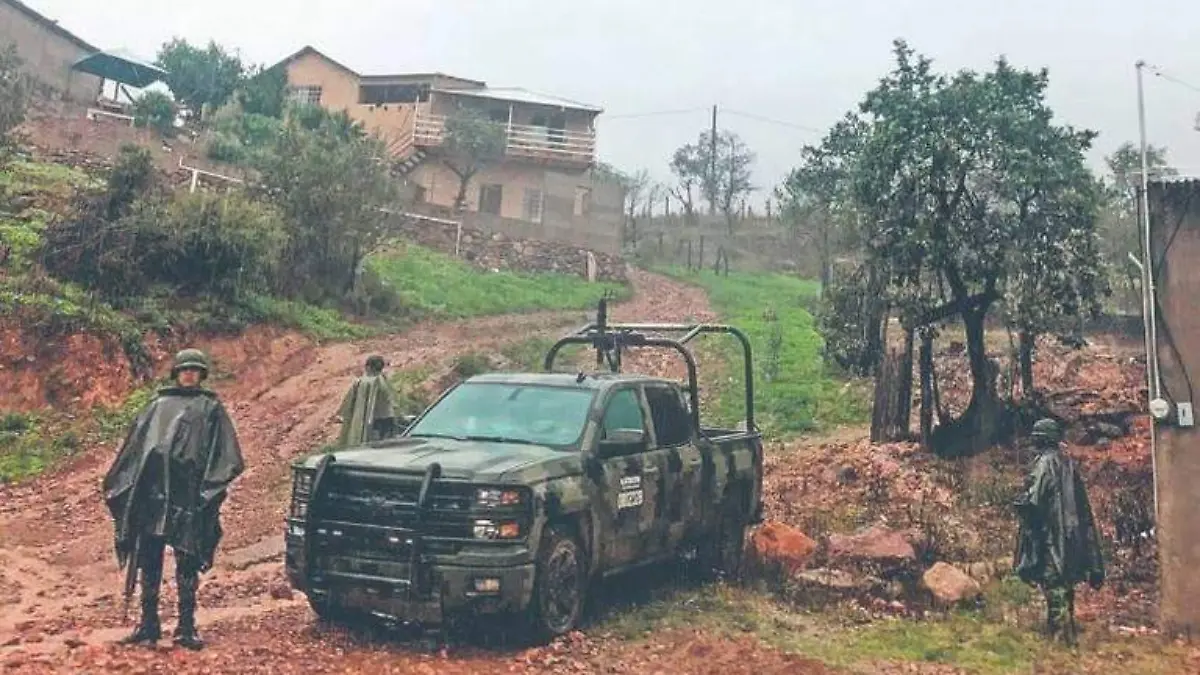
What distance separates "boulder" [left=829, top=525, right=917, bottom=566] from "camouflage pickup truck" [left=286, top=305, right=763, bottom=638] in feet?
4.85

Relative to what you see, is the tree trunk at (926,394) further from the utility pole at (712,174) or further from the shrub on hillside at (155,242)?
the utility pole at (712,174)

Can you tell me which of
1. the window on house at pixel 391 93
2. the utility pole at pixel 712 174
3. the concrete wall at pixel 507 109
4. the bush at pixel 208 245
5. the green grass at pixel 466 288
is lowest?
the bush at pixel 208 245

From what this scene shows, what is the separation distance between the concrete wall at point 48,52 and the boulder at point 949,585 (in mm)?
33744

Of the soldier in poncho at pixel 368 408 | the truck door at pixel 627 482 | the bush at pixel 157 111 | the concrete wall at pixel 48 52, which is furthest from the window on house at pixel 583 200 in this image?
the truck door at pixel 627 482

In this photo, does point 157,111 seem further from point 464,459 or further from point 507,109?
Answer: point 464,459

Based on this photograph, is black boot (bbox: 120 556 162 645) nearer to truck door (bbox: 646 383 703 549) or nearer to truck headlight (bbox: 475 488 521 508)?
truck headlight (bbox: 475 488 521 508)

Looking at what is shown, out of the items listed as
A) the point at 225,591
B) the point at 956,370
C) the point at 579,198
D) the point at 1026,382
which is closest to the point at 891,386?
the point at 1026,382

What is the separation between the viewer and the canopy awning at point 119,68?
35938 millimetres

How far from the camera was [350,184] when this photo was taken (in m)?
22.8

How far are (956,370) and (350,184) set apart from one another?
13.3 meters

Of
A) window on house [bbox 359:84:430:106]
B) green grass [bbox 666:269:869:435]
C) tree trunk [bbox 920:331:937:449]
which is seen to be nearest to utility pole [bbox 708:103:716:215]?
window on house [bbox 359:84:430:106]

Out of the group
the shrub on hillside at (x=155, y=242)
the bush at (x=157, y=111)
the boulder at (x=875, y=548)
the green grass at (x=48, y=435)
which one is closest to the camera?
the boulder at (x=875, y=548)

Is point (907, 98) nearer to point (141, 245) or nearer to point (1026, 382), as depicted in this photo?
point (1026, 382)

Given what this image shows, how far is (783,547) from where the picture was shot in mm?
9758
